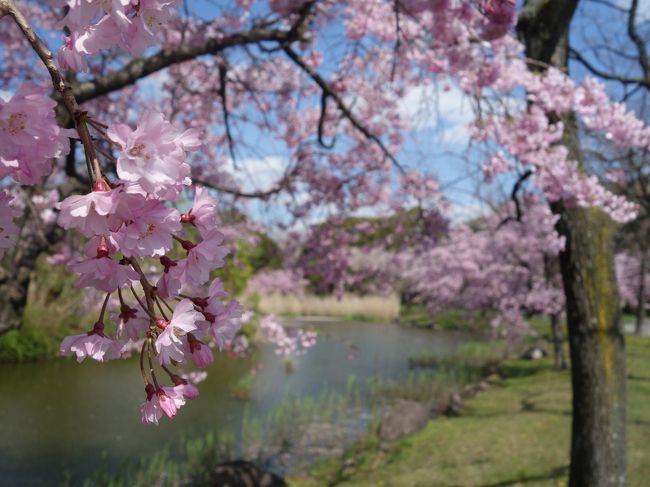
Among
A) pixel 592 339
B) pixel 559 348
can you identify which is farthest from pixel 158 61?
pixel 559 348

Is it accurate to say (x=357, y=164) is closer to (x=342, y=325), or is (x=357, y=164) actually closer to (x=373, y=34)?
(x=373, y=34)

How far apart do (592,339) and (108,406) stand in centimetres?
668

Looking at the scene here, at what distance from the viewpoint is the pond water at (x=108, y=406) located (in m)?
5.93

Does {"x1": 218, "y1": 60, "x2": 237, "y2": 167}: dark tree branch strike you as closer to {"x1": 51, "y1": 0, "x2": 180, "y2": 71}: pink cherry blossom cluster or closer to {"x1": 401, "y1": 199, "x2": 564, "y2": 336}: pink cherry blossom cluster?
{"x1": 51, "y1": 0, "x2": 180, "y2": 71}: pink cherry blossom cluster

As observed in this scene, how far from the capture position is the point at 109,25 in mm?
681

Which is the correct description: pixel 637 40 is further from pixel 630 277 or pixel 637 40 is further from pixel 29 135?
pixel 630 277

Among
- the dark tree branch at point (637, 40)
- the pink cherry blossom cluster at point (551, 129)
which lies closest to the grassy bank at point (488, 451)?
the pink cherry blossom cluster at point (551, 129)

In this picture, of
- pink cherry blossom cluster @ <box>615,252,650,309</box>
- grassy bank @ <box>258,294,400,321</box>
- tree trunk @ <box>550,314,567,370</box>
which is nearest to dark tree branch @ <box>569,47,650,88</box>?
tree trunk @ <box>550,314,567,370</box>

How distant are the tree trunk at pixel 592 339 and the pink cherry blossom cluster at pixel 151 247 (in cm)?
331

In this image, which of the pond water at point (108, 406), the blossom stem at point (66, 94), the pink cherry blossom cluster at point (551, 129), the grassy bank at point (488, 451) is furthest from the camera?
the pond water at point (108, 406)

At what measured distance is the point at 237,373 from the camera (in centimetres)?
1066

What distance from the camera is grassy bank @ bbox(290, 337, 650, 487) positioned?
16.7 feet

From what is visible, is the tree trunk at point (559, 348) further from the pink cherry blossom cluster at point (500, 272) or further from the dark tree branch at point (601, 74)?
the dark tree branch at point (601, 74)

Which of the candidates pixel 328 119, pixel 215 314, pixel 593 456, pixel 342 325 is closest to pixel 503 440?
pixel 593 456
